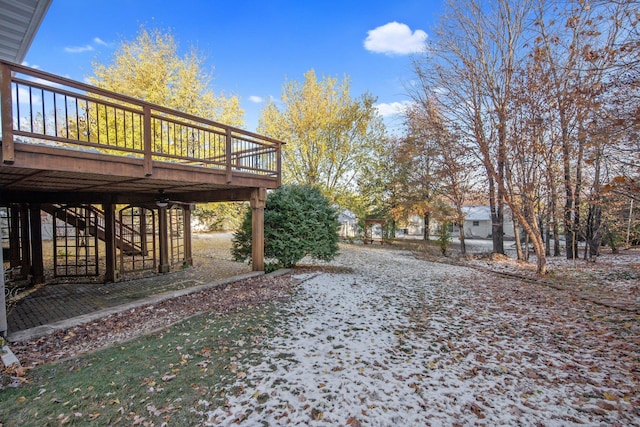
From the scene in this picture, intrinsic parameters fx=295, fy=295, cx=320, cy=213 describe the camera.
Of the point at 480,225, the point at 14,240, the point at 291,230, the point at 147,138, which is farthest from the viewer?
the point at 480,225

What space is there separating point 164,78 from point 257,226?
954 centimetres

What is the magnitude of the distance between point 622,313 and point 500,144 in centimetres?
554

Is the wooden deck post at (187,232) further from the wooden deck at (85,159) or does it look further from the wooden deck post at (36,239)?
the wooden deck post at (36,239)

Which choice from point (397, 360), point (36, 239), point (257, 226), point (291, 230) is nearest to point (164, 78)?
point (36, 239)

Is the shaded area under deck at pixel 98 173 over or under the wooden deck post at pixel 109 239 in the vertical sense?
over

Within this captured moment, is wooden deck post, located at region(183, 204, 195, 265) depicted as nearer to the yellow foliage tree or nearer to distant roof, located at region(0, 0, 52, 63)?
distant roof, located at region(0, 0, 52, 63)

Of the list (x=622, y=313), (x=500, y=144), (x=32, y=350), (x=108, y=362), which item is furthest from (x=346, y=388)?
(x=500, y=144)

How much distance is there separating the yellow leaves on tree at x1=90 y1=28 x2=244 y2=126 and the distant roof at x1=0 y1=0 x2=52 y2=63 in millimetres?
8028

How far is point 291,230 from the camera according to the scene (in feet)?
26.7

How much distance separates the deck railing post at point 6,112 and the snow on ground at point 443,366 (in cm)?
357

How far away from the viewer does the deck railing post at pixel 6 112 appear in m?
3.20

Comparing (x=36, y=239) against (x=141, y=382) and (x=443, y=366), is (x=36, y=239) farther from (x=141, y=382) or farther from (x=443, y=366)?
(x=443, y=366)

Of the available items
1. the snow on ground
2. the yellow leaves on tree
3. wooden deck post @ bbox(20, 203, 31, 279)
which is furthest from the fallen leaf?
the yellow leaves on tree

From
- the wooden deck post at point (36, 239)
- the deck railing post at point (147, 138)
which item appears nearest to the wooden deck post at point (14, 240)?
the wooden deck post at point (36, 239)
